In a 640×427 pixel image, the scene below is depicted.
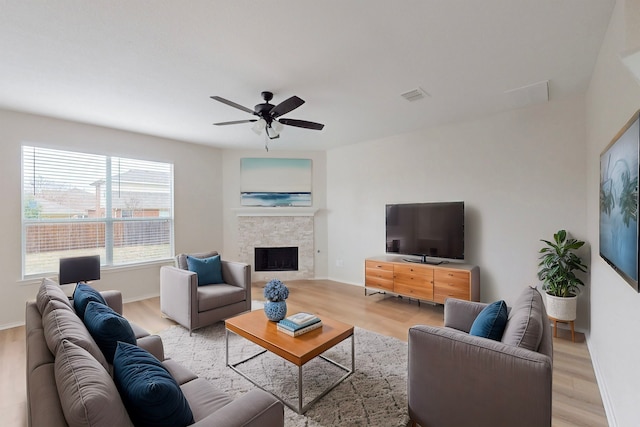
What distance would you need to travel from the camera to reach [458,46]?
89.2 inches

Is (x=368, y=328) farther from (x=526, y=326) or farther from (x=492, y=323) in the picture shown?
(x=526, y=326)

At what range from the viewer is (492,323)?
1.78 m

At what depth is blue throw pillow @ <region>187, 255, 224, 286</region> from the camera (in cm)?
375

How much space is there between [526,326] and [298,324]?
154cm

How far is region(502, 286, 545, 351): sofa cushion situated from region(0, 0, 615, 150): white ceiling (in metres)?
1.86

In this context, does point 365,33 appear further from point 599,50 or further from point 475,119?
point 475,119

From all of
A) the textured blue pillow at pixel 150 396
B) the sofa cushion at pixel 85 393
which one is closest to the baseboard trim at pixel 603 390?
the textured blue pillow at pixel 150 396

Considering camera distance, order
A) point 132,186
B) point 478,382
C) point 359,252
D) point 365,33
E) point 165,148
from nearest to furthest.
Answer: point 478,382
point 365,33
point 132,186
point 165,148
point 359,252

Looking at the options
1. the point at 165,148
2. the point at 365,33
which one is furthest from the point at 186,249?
the point at 365,33

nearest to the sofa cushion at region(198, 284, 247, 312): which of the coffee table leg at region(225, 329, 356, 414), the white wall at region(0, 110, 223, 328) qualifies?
the coffee table leg at region(225, 329, 356, 414)

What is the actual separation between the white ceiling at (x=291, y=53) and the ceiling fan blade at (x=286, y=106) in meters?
0.28

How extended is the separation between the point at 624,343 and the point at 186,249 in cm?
548

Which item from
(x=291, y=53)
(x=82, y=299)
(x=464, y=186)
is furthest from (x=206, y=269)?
(x=464, y=186)

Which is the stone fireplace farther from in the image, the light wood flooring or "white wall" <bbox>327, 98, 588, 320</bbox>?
"white wall" <bbox>327, 98, 588, 320</bbox>
